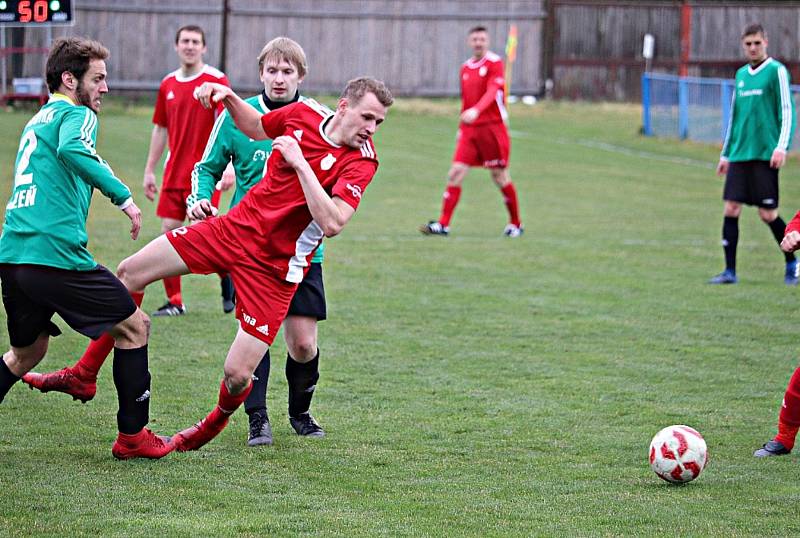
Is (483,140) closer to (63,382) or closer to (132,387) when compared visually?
(63,382)

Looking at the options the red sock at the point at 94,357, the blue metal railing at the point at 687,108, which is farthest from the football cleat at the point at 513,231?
the blue metal railing at the point at 687,108

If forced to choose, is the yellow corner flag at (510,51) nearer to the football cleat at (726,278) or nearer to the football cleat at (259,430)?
the football cleat at (726,278)

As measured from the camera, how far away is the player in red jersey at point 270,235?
543 centimetres

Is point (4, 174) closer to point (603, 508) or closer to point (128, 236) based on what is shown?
point (128, 236)

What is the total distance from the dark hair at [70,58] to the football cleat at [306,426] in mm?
2054

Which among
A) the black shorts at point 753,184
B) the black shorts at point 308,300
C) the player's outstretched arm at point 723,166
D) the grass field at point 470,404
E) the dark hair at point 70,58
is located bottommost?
the grass field at point 470,404

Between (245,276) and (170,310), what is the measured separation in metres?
3.95

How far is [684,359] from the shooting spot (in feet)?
26.5

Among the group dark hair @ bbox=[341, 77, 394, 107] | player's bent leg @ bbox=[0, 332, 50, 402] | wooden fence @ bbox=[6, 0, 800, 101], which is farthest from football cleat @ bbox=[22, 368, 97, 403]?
wooden fence @ bbox=[6, 0, 800, 101]

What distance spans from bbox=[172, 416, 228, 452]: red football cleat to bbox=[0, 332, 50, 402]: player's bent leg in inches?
A: 29.4

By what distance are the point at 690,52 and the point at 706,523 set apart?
30.6 m

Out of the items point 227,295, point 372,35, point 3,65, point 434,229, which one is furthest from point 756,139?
point 372,35

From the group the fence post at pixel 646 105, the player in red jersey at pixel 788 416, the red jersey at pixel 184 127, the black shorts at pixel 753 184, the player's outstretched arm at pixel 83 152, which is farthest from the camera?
the fence post at pixel 646 105

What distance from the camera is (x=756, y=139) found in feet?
36.0
